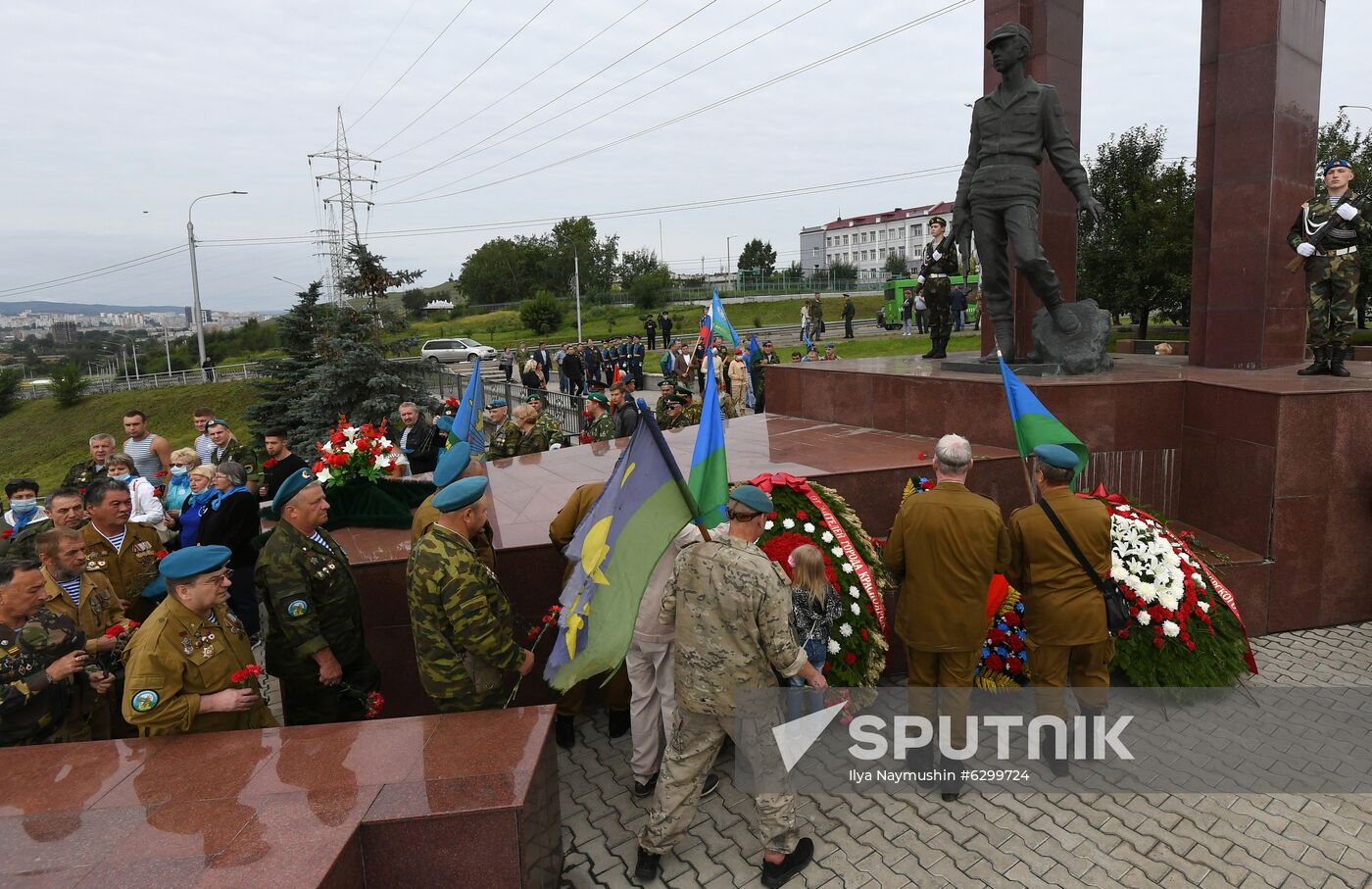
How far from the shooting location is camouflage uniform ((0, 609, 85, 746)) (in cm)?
340

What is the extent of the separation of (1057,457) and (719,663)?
6.43 ft

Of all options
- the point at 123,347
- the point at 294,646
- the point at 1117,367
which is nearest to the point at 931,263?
the point at 1117,367

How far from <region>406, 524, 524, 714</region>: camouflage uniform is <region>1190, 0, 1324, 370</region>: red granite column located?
861cm

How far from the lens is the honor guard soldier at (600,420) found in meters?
9.38

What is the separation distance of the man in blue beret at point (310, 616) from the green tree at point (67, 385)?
42731mm

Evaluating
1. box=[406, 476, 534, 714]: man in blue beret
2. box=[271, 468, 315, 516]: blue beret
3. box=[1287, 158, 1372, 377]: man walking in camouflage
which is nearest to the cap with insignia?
box=[1287, 158, 1372, 377]: man walking in camouflage

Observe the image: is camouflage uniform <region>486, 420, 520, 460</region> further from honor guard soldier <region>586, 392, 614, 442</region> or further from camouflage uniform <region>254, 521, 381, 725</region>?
camouflage uniform <region>254, 521, 381, 725</region>

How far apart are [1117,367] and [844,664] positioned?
5613 millimetres

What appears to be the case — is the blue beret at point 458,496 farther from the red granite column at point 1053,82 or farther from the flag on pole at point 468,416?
the red granite column at point 1053,82

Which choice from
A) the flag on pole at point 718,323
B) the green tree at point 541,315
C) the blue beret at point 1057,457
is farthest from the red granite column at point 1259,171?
the green tree at point 541,315

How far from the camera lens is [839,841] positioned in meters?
3.77

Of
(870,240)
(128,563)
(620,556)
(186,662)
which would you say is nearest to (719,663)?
(620,556)

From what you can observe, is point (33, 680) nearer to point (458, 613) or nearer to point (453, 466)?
point (458, 613)

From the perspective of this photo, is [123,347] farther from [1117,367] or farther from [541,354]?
[1117,367]
